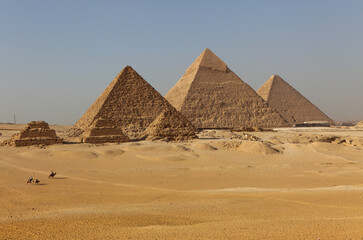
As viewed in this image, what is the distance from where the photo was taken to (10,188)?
9.61 m

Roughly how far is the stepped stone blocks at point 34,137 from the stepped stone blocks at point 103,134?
2.02 meters

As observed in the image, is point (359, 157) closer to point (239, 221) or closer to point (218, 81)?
point (239, 221)

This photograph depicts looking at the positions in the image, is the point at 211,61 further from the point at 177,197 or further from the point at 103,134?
the point at 177,197

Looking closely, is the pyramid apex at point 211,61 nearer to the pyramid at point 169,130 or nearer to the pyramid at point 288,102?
the pyramid at point 288,102

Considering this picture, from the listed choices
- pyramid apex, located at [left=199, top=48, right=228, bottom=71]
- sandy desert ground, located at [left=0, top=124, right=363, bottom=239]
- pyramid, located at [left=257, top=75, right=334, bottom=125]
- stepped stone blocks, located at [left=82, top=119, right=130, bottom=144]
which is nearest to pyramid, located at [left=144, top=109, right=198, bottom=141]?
stepped stone blocks, located at [left=82, top=119, right=130, bottom=144]

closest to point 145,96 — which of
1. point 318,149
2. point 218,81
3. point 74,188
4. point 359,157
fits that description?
point 318,149

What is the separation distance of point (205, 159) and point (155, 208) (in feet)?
36.9

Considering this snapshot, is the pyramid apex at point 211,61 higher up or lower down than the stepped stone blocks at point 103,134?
higher up

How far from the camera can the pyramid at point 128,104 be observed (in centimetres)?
3622

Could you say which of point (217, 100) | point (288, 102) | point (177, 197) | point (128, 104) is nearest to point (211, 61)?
point (217, 100)

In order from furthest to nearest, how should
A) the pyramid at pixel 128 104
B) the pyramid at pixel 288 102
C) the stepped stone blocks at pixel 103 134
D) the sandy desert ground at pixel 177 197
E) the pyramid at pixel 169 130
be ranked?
the pyramid at pixel 288 102 → the pyramid at pixel 128 104 → the pyramid at pixel 169 130 → the stepped stone blocks at pixel 103 134 → the sandy desert ground at pixel 177 197

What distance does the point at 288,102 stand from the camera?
91.4m

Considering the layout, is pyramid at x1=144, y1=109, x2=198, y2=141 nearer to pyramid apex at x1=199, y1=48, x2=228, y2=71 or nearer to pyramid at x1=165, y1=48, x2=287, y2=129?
pyramid at x1=165, y1=48, x2=287, y2=129

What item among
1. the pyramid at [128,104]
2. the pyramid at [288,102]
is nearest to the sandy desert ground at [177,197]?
the pyramid at [128,104]
